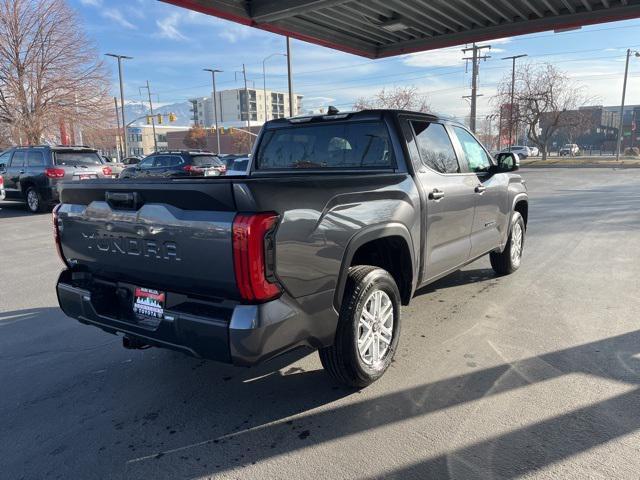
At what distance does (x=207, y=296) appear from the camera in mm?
2705

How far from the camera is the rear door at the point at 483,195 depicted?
4.93 metres

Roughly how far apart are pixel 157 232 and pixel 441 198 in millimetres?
2453

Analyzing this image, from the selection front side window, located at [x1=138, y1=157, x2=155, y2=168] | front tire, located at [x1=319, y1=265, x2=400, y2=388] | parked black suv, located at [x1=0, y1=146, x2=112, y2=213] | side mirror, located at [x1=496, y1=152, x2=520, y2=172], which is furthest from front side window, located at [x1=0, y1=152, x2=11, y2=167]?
front tire, located at [x1=319, y1=265, x2=400, y2=388]

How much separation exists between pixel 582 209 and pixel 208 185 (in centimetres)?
1249

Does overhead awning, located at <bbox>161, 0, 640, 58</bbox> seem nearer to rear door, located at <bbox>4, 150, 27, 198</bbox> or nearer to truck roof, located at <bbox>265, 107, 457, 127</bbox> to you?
truck roof, located at <bbox>265, 107, 457, 127</bbox>

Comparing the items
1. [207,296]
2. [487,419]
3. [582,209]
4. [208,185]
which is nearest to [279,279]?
[207,296]

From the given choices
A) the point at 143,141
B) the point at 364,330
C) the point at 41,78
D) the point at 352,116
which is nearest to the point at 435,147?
the point at 352,116

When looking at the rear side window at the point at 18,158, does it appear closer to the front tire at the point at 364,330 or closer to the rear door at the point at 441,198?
the rear door at the point at 441,198

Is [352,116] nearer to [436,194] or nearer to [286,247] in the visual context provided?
[436,194]

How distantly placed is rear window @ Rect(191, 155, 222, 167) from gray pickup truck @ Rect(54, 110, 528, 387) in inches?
506

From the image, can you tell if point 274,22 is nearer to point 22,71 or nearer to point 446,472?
point 446,472

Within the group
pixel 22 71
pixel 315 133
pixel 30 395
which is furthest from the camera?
pixel 22 71

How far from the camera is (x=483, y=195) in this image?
5035 mm

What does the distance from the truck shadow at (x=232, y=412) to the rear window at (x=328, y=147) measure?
68.9 inches
